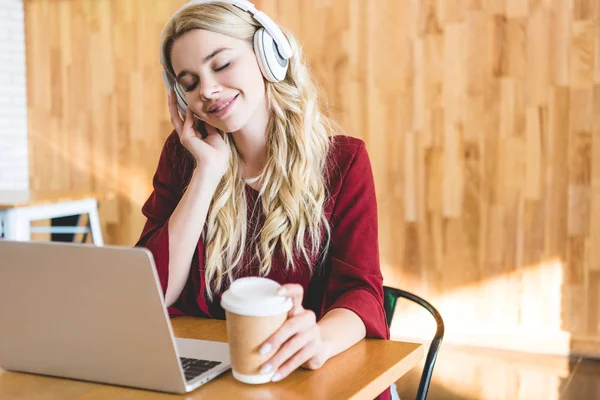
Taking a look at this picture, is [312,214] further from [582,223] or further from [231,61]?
[582,223]

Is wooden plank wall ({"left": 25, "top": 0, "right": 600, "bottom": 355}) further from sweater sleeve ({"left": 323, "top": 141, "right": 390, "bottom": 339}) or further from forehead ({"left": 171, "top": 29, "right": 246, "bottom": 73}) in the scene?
forehead ({"left": 171, "top": 29, "right": 246, "bottom": 73})

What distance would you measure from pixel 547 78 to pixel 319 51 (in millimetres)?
1229

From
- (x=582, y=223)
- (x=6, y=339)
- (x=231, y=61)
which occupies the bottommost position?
(x=582, y=223)

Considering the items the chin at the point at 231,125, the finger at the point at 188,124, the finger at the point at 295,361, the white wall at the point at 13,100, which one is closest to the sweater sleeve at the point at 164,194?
the finger at the point at 188,124

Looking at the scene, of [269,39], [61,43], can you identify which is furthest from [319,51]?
[269,39]

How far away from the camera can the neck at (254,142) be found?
1531mm

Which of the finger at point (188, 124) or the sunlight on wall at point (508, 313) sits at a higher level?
the finger at point (188, 124)

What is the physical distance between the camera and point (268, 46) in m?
1.45

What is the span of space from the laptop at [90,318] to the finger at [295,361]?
0.09m

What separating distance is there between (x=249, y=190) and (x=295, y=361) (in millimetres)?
639

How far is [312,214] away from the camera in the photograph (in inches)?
57.0

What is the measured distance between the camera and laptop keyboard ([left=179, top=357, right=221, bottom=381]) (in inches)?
36.6

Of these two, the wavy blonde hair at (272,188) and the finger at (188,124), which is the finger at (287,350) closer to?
the wavy blonde hair at (272,188)

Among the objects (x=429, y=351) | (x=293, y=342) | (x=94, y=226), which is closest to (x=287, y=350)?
(x=293, y=342)
